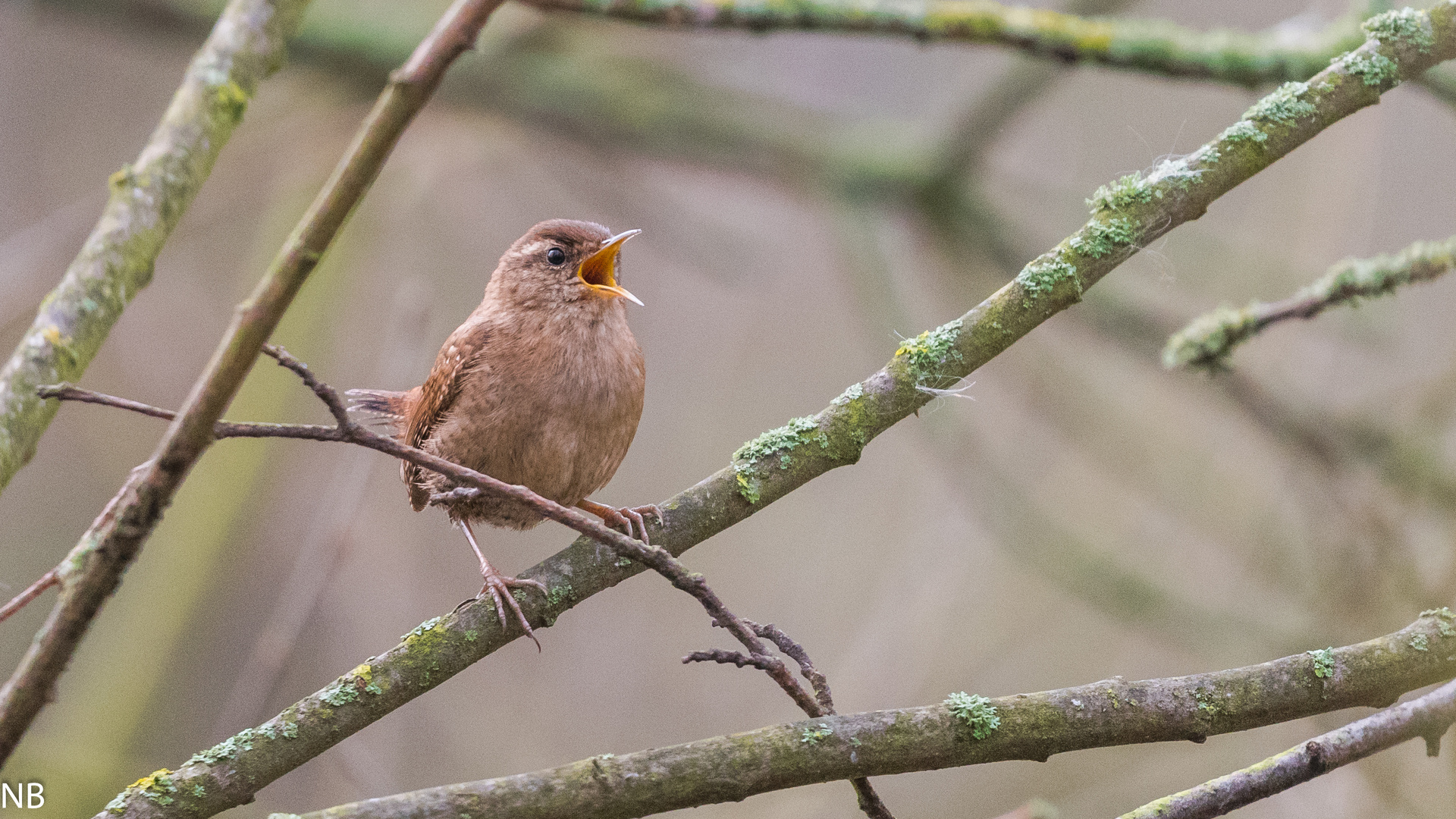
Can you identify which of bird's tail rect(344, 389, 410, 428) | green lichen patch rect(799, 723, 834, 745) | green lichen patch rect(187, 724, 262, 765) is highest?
bird's tail rect(344, 389, 410, 428)

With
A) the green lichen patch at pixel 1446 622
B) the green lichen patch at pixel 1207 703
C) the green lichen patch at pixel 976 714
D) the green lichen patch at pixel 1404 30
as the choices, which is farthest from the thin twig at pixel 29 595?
the green lichen patch at pixel 1404 30

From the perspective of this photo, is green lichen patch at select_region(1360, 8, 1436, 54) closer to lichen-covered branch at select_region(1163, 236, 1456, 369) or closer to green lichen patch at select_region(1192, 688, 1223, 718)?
lichen-covered branch at select_region(1163, 236, 1456, 369)

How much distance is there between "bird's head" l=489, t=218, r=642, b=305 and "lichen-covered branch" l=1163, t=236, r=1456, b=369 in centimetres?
151

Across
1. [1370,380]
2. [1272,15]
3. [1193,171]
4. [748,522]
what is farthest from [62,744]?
[1272,15]

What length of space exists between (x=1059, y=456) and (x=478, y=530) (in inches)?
125

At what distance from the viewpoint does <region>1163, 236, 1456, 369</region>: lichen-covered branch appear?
2393mm

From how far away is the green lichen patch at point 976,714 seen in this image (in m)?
1.70

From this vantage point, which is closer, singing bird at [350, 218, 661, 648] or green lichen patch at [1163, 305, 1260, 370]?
green lichen patch at [1163, 305, 1260, 370]

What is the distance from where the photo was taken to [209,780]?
1.66 metres

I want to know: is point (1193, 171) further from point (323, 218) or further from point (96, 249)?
point (96, 249)

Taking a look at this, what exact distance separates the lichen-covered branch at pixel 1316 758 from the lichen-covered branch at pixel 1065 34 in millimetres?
2227

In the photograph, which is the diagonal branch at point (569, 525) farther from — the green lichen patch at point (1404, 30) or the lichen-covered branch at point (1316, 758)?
the green lichen patch at point (1404, 30)

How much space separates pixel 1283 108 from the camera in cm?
190

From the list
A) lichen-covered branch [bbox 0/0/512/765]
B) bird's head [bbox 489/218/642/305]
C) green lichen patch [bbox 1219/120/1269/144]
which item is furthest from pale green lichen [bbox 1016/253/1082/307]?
bird's head [bbox 489/218/642/305]
